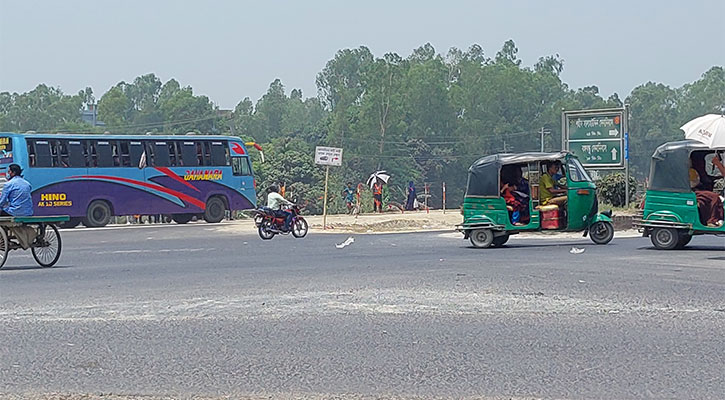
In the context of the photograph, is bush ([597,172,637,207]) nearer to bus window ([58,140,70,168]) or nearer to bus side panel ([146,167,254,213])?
bus side panel ([146,167,254,213])

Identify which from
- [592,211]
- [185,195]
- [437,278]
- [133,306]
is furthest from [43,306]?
[185,195]

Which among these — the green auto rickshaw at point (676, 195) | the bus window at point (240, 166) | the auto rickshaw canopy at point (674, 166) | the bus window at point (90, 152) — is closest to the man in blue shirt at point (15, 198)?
the green auto rickshaw at point (676, 195)

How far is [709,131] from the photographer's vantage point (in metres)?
18.3

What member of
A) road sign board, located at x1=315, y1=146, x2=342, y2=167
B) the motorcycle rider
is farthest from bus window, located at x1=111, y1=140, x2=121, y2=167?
the motorcycle rider

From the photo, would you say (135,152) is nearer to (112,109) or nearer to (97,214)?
(97,214)

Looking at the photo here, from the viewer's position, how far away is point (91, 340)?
883 centimetres

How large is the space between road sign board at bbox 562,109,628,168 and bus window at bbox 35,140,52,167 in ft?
59.7

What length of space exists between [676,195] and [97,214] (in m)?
24.2

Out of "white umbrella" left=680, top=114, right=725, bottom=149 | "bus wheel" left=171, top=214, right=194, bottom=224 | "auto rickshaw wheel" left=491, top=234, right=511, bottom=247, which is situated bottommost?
"bus wheel" left=171, top=214, right=194, bottom=224

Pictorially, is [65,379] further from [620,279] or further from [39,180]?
[39,180]

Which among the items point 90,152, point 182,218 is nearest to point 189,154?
point 182,218

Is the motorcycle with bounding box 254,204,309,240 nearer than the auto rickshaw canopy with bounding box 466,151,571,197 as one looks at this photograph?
No

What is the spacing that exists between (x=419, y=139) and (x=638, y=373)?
3315 inches

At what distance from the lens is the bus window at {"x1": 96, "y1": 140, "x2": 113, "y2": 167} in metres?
37.0
